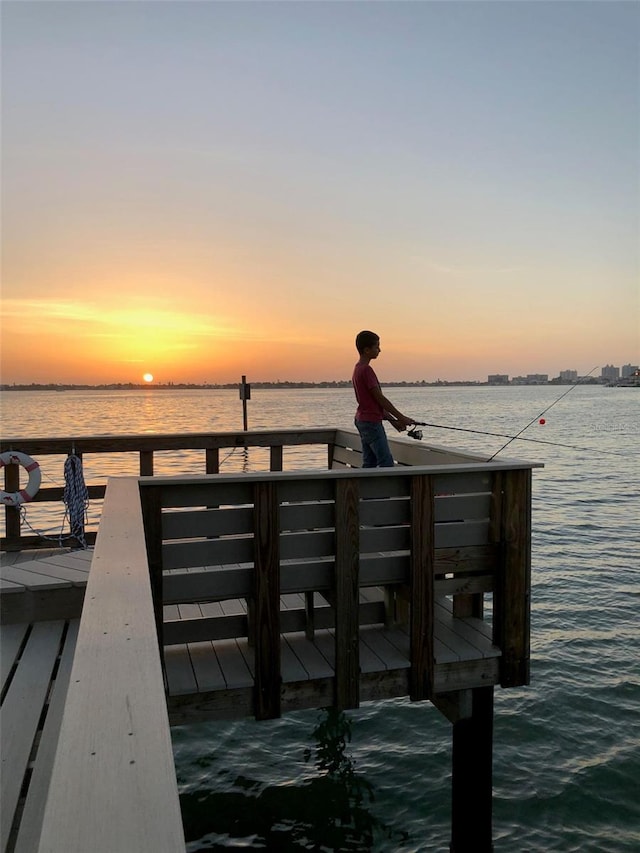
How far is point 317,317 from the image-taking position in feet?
172

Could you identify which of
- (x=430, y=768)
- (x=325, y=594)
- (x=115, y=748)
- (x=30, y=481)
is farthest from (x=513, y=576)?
(x=30, y=481)

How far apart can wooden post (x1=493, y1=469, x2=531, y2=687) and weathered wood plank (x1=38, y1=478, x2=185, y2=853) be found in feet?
9.77

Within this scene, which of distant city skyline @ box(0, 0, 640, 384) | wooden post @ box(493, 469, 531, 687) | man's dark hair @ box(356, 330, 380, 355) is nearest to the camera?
wooden post @ box(493, 469, 531, 687)

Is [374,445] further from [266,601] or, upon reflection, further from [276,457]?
[266,601]

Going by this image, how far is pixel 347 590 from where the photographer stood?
4.16m

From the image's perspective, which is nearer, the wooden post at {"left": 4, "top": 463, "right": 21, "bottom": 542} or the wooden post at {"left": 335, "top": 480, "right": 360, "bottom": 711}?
the wooden post at {"left": 335, "top": 480, "right": 360, "bottom": 711}

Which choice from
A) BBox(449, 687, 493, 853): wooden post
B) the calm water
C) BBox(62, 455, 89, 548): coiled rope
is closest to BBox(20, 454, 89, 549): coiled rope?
BBox(62, 455, 89, 548): coiled rope

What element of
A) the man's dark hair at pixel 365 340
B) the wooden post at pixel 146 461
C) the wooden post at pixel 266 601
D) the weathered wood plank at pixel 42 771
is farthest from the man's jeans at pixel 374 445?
the weathered wood plank at pixel 42 771

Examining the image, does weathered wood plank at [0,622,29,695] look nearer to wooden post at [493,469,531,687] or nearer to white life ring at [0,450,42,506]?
white life ring at [0,450,42,506]

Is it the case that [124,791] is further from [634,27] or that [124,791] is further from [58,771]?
[634,27]

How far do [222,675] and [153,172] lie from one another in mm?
13495

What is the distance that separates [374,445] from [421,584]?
161 cm

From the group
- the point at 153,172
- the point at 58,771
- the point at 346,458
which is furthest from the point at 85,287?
the point at 58,771

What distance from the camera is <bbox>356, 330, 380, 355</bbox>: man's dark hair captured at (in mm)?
5949
